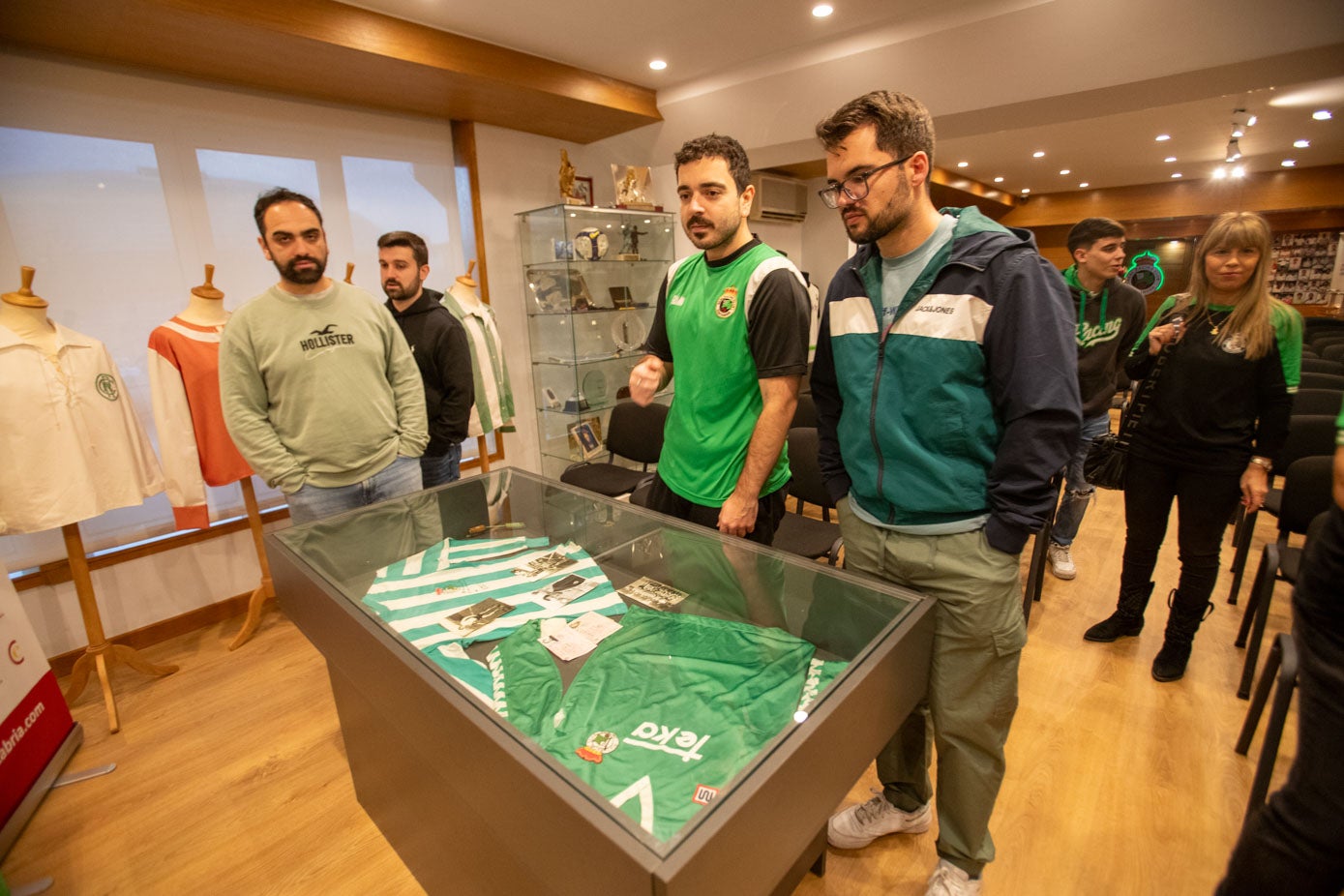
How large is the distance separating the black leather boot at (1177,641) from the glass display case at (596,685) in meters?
1.74

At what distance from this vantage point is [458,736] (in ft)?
2.99

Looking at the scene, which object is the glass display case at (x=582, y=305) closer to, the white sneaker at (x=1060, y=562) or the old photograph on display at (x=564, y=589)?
the old photograph on display at (x=564, y=589)

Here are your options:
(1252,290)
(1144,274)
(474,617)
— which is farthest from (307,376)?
(1144,274)

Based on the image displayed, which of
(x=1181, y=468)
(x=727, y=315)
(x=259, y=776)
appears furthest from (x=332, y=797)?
(x=1181, y=468)

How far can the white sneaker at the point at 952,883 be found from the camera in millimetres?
1433

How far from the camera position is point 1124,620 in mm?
2658

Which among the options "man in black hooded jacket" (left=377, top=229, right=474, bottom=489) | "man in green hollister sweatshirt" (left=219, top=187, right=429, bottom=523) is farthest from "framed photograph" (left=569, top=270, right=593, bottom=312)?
"man in green hollister sweatshirt" (left=219, top=187, right=429, bottom=523)

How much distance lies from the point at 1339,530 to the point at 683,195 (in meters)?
1.45

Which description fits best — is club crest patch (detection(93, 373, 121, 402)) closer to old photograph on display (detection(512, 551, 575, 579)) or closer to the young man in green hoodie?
old photograph on display (detection(512, 551, 575, 579))

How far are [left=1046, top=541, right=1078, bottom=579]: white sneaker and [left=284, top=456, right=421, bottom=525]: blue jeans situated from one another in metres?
3.27

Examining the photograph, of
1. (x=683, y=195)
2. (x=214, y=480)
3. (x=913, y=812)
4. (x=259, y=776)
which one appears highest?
(x=683, y=195)

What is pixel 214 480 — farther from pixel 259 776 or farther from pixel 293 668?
pixel 259 776

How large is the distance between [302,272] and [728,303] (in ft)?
4.83

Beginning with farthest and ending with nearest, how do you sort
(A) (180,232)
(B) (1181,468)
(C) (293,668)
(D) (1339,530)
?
(A) (180,232) < (C) (293,668) < (B) (1181,468) < (D) (1339,530)
